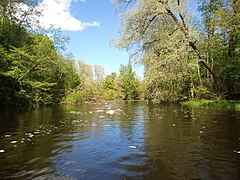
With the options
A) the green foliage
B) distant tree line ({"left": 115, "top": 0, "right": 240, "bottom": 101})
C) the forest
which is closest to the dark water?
the forest

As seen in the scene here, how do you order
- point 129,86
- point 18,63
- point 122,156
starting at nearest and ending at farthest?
point 122,156
point 18,63
point 129,86

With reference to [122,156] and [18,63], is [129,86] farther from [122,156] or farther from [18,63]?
[122,156]

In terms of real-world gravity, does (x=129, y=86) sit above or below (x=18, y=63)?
above

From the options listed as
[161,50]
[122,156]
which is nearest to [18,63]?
[161,50]

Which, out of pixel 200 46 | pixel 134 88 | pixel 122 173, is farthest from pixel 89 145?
pixel 134 88

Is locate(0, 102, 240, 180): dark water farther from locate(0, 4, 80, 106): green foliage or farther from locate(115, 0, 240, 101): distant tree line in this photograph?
locate(0, 4, 80, 106): green foliage

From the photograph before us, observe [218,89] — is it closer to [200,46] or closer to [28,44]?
[200,46]

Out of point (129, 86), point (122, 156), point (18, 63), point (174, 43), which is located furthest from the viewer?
point (129, 86)

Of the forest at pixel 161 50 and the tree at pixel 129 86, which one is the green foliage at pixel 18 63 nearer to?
the forest at pixel 161 50

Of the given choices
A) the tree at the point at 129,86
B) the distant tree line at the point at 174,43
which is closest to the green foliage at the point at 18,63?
the distant tree line at the point at 174,43

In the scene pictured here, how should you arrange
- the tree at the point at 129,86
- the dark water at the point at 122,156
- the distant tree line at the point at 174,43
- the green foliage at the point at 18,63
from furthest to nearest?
the tree at the point at 129,86 < the green foliage at the point at 18,63 < the distant tree line at the point at 174,43 < the dark water at the point at 122,156

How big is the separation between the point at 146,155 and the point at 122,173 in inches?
53.4

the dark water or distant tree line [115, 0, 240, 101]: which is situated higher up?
distant tree line [115, 0, 240, 101]

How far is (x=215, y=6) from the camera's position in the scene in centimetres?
2456
